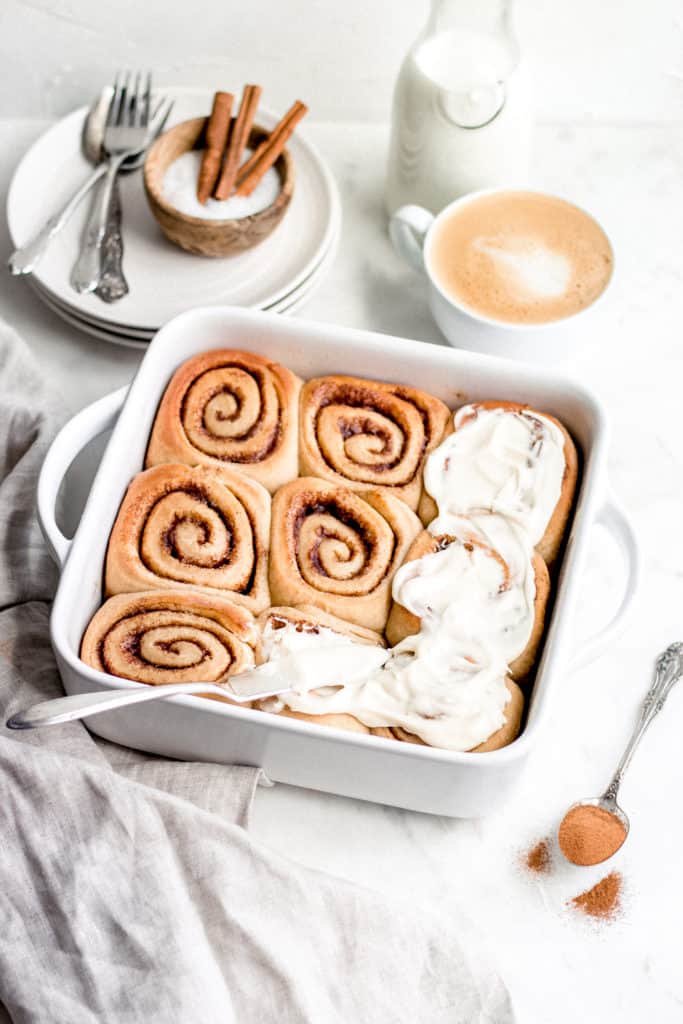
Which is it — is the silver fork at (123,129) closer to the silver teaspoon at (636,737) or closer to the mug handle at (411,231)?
the mug handle at (411,231)

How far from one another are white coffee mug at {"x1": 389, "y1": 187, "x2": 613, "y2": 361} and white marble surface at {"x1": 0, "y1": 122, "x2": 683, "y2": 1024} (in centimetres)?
3

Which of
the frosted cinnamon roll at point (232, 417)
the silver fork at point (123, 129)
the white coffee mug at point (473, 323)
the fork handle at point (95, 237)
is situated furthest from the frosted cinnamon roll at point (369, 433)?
the silver fork at point (123, 129)

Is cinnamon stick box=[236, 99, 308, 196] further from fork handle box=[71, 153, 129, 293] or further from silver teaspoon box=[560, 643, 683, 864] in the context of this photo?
silver teaspoon box=[560, 643, 683, 864]

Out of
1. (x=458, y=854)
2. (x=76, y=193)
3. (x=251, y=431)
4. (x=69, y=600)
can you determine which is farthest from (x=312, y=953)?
(x=76, y=193)

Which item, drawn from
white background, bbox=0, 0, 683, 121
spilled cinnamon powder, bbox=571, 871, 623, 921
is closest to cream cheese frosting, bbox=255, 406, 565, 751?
spilled cinnamon powder, bbox=571, 871, 623, 921

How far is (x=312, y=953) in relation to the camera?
116 centimetres

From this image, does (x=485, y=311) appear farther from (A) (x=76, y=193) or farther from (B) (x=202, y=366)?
(A) (x=76, y=193)

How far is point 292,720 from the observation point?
45.9 inches

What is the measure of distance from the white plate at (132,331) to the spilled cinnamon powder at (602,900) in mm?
863

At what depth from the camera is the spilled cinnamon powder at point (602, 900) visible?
50.2 inches

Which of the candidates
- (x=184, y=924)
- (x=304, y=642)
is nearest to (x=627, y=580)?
(x=304, y=642)

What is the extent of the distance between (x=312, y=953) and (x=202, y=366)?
2.25 ft

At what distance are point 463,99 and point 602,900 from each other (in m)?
1.00

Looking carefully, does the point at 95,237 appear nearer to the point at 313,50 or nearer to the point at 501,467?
the point at 313,50
